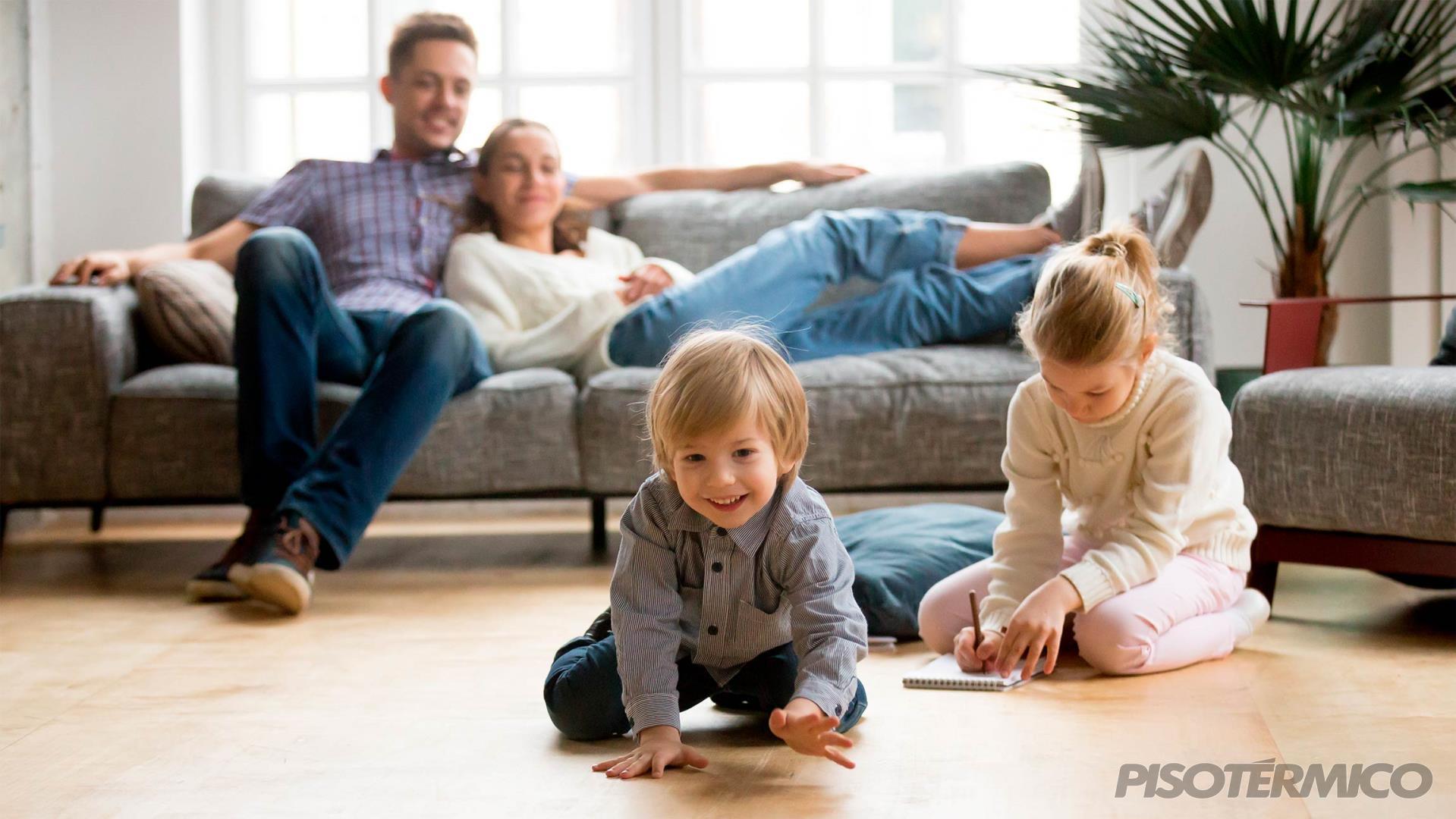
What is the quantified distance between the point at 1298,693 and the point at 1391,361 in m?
2.12

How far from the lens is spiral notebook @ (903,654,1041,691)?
5.65 feet

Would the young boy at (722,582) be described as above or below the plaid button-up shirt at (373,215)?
below

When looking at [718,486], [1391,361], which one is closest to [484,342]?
[718,486]

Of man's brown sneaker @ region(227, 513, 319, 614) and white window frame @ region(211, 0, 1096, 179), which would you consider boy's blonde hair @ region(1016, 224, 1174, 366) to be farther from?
white window frame @ region(211, 0, 1096, 179)

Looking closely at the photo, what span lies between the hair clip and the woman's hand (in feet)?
1.09

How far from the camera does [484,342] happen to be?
2822 mm

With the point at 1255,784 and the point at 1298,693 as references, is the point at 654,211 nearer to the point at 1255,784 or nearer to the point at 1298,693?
the point at 1298,693

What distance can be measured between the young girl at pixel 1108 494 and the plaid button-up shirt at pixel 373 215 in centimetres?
156

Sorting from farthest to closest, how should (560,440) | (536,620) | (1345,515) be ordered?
(560,440), (536,620), (1345,515)

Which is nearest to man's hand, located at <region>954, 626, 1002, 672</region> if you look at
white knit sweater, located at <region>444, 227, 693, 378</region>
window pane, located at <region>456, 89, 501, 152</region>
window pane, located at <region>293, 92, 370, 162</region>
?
white knit sweater, located at <region>444, 227, 693, 378</region>

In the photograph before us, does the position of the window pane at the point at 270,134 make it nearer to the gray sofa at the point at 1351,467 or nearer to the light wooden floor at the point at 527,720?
the light wooden floor at the point at 527,720

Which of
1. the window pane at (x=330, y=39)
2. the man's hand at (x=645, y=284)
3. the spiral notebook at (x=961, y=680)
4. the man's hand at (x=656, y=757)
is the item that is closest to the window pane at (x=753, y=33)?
the window pane at (x=330, y=39)

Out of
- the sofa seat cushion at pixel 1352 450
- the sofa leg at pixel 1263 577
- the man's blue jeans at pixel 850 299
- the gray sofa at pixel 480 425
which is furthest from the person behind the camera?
the man's blue jeans at pixel 850 299

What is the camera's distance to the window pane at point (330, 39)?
12.6 ft
